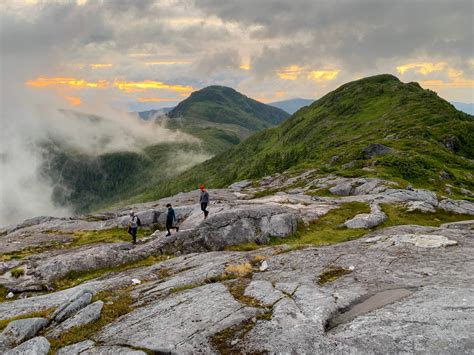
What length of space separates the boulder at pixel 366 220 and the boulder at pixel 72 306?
33.4 m

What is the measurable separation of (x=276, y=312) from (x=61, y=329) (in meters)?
11.7

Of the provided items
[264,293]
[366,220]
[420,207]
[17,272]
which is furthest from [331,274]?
[420,207]

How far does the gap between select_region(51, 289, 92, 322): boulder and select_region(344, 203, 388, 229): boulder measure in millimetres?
33387

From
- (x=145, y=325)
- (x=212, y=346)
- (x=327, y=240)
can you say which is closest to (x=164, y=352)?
(x=212, y=346)

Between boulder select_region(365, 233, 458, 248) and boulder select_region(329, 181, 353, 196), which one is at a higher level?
boulder select_region(365, 233, 458, 248)

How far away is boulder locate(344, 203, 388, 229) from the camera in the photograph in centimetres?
4584

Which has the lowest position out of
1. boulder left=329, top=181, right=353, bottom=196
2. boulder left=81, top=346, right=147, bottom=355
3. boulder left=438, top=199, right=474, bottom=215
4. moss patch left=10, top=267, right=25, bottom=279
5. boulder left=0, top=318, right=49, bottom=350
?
moss patch left=10, top=267, right=25, bottom=279

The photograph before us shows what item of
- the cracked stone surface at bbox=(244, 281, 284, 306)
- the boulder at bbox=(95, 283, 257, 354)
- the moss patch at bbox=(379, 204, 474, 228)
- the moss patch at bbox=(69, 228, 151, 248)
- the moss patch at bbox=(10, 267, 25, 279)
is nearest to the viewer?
the boulder at bbox=(95, 283, 257, 354)

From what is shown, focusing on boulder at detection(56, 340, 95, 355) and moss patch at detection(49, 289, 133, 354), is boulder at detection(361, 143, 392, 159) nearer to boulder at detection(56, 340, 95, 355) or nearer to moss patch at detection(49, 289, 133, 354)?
moss patch at detection(49, 289, 133, 354)

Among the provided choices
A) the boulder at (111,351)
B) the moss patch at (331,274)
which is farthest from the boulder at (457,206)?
the boulder at (111,351)

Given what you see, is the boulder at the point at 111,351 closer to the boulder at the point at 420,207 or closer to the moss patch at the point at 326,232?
the moss patch at the point at 326,232

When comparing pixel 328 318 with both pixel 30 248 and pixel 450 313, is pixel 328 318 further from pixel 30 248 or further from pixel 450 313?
pixel 30 248

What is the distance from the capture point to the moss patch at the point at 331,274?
2276 centimetres

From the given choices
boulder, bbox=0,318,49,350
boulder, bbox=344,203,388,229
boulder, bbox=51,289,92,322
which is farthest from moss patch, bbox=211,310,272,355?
boulder, bbox=344,203,388,229
